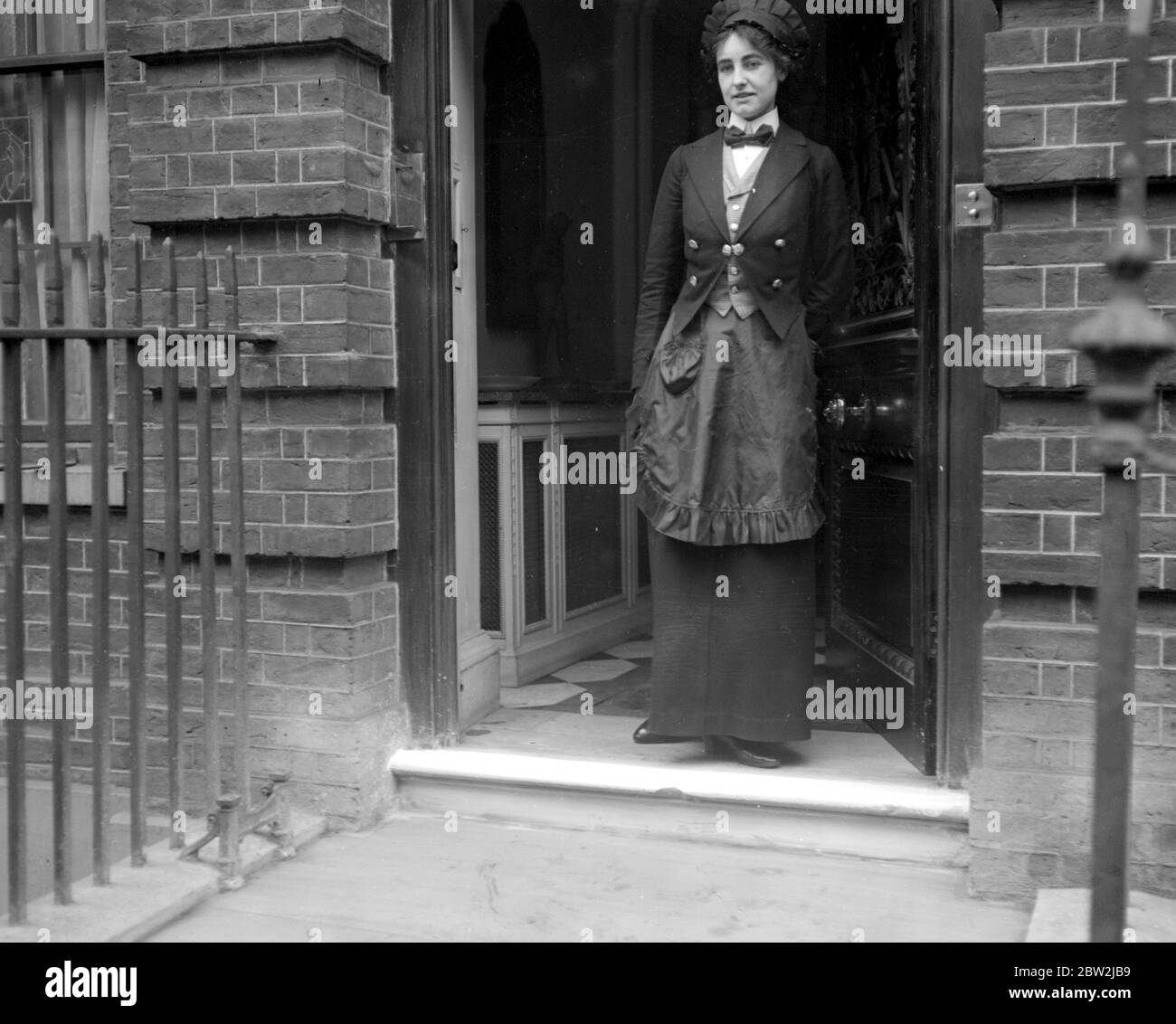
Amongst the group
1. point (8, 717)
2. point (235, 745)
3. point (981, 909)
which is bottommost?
point (981, 909)

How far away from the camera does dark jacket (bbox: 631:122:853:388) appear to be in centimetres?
431

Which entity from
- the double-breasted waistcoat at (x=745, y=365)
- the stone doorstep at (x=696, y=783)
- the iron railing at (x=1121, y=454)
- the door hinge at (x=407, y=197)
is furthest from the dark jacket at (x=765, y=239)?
the iron railing at (x=1121, y=454)

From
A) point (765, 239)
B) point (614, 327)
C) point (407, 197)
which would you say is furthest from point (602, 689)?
point (614, 327)

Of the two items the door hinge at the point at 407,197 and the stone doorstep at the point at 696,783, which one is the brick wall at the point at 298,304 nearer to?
the door hinge at the point at 407,197

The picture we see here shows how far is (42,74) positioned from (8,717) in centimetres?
292

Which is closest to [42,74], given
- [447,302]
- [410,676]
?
[447,302]

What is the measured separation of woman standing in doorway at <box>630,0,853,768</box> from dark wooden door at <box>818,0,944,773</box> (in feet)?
0.79

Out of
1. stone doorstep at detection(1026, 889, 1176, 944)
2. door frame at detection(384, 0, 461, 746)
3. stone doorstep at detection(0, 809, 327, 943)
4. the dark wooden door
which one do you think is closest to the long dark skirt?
the dark wooden door

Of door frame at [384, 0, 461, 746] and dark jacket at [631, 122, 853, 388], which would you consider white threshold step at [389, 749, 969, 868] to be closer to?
door frame at [384, 0, 461, 746]

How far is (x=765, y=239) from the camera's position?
4.30 m

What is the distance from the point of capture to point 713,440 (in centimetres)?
432

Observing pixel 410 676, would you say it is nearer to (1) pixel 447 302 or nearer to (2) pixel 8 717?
(1) pixel 447 302

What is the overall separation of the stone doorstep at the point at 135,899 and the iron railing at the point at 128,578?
40mm

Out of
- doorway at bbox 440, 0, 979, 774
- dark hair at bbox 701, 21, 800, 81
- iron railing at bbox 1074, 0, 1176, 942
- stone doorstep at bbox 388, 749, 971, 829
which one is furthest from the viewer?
dark hair at bbox 701, 21, 800, 81
